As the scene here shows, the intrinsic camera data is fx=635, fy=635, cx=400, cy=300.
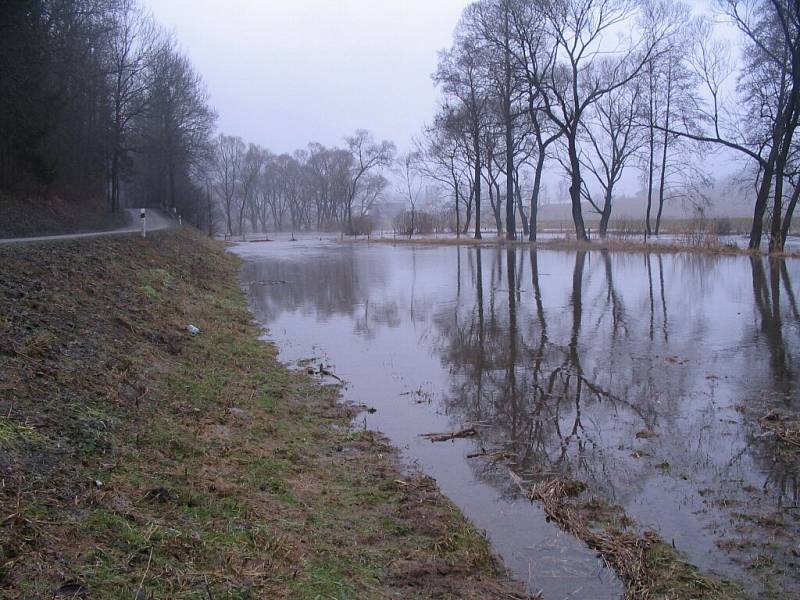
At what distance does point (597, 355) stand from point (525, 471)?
179 inches

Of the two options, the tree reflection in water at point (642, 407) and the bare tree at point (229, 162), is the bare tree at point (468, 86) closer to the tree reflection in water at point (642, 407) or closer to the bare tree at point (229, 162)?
the tree reflection in water at point (642, 407)

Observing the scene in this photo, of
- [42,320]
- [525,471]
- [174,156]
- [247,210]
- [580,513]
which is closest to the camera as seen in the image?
[580,513]

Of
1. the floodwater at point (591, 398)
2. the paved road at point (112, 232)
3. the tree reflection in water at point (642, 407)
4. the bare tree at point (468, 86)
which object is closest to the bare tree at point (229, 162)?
the paved road at point (112, 232)

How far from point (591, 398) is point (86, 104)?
1366 inches

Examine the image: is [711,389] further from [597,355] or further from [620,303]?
[620,303]

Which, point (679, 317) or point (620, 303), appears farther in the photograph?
point (620, 303)

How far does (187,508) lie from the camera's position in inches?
164

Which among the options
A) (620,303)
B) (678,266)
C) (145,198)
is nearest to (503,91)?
(678,266)

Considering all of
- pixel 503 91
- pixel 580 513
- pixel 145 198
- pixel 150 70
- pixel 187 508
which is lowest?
pixel 580 513

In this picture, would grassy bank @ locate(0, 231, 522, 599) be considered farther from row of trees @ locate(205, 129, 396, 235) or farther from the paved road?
row of trees @ locate(205, 129, 396, 235)

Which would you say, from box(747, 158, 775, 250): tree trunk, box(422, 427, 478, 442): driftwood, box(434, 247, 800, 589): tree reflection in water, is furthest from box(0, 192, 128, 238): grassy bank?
box(747, 158, 775, 250): tree trunk

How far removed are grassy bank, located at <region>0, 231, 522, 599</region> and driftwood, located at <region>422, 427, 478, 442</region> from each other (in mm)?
495

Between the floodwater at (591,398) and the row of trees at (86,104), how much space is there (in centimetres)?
1229

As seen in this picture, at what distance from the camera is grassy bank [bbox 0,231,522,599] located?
3328 mm
